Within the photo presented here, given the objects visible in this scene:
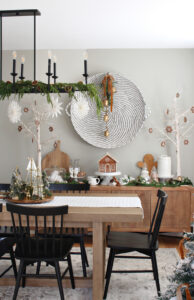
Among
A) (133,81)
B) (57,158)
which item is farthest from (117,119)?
(57,158)

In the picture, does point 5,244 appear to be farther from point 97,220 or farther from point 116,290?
point 116,290

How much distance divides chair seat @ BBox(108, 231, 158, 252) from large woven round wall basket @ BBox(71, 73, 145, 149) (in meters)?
1.83

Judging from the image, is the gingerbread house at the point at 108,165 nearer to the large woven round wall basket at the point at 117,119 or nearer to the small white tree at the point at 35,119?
the large woven round wall basket at the point at 117,119

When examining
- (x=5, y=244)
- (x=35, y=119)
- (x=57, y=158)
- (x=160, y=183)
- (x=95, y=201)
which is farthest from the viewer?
(x=57, y=158)

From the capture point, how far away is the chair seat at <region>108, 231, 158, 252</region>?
2729 millimetres

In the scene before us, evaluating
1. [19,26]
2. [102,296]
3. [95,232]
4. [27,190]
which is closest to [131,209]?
[95,232]

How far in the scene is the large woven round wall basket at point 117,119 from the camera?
466 centimetres

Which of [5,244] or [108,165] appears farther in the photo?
[108,165]

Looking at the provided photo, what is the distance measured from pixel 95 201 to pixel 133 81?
2.28 metres

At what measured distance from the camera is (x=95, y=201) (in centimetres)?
306

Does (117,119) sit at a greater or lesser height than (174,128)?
greater

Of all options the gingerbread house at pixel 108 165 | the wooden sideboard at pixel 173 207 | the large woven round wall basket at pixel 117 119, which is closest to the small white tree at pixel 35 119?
the large woven round wall basket at pixel 117 119

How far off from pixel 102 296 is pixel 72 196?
39.4 inches

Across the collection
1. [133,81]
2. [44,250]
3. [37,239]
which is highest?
[133,81]
